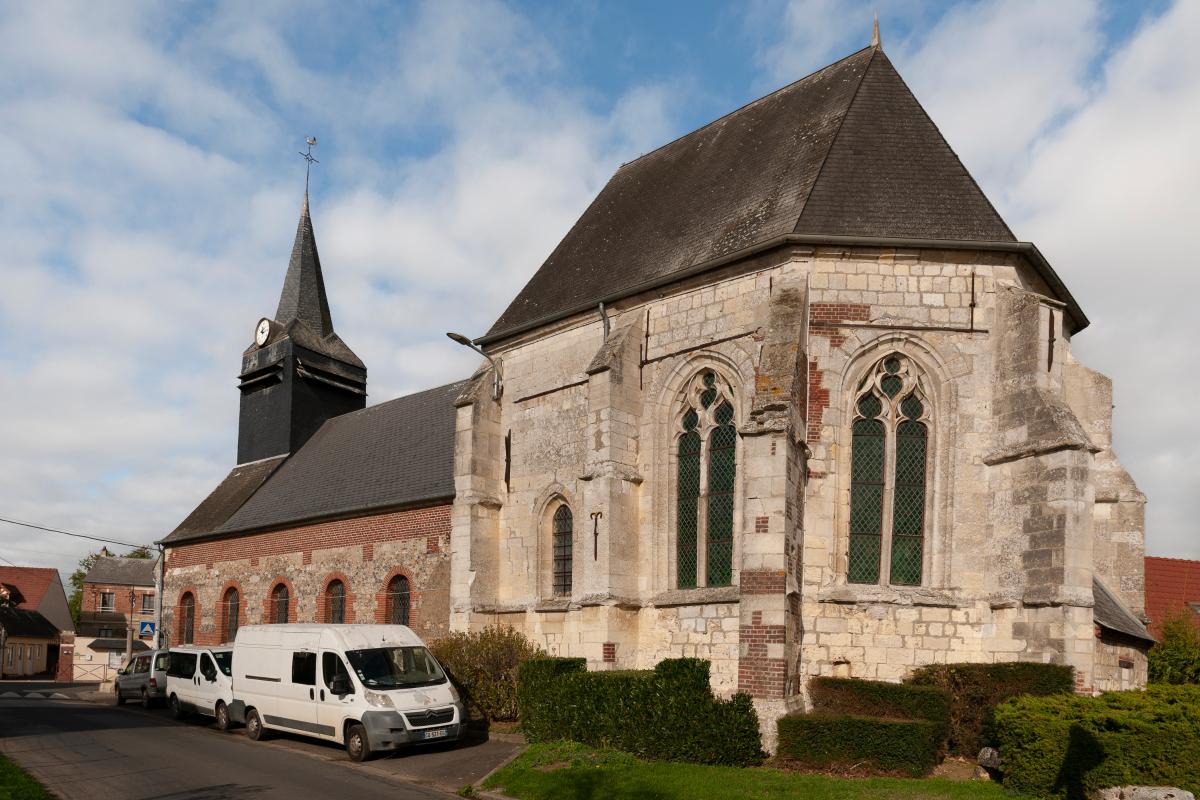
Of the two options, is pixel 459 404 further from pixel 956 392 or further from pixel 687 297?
pixel 956 392

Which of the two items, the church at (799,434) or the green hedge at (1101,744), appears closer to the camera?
the green hedge at (1101,744)

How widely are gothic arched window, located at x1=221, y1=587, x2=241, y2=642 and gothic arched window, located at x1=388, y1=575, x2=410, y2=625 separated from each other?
24.4ft

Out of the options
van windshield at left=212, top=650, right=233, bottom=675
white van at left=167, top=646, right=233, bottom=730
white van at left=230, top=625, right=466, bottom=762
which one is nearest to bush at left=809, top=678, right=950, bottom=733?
white van at left=230, top=625, right=466, bottom=762

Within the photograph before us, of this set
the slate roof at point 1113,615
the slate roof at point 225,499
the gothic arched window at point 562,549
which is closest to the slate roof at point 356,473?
the slate roof at point 225,499

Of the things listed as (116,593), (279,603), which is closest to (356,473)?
(279,603)

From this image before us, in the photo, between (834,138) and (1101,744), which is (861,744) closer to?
(1101,744)

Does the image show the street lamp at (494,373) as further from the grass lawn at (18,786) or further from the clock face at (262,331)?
the clock face at (262,331)

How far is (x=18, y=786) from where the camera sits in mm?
10586

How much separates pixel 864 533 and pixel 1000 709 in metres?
3.43

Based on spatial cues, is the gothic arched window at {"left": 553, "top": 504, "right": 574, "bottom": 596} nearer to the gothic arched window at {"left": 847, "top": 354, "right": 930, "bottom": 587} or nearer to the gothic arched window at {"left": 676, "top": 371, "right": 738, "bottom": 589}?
the gothic arched window at {"left": 676, "top": 371, "right": 738, "bottom": 589}

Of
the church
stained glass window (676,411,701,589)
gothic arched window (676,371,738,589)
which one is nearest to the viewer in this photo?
the church

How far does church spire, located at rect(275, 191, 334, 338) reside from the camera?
32.1 metres

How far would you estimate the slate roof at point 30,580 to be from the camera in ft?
193

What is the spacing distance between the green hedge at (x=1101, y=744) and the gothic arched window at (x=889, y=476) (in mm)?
3332
